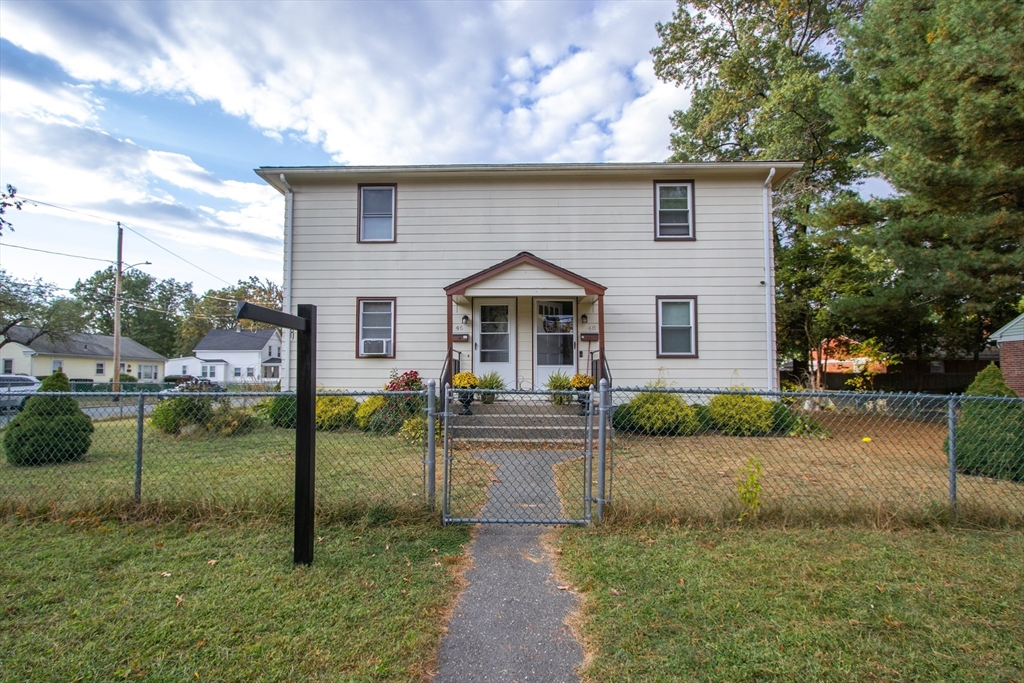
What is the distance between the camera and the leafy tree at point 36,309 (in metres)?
26.3

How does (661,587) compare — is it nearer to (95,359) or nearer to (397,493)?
(397,493)

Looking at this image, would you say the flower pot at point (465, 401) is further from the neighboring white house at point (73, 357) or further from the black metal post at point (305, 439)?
the neighboring white house at point (73, 357)

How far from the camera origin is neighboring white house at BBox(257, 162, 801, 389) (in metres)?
10.3

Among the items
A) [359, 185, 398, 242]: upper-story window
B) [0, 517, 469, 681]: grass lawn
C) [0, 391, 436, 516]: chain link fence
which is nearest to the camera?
[0, 517, 469, 681]: grass lawn

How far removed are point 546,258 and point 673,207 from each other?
10.0 ft

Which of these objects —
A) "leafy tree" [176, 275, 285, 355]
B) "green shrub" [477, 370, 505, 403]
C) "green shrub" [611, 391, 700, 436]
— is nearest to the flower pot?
"green shrub" [477, 370, 505, 403]

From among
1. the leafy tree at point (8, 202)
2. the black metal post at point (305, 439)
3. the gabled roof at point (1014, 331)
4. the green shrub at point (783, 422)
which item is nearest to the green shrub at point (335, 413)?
the leafy tree at point (8, 202)

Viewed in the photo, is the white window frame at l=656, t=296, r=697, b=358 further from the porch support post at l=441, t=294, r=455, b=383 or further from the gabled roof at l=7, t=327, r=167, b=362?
the gabled roof at l=7, t=327, r=167, b=362

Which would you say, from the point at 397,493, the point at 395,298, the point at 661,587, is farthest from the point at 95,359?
the point at 661,587

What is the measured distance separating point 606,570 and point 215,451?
6.32 m

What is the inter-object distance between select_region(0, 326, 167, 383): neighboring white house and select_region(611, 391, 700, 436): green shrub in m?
36.2

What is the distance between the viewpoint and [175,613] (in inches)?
102

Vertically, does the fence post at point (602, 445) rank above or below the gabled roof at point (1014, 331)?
below

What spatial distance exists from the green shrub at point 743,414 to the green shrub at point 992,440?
9.59ft
